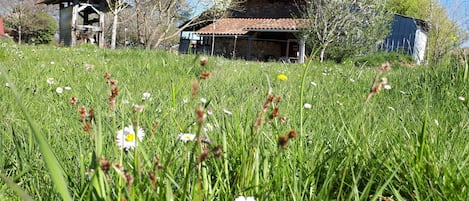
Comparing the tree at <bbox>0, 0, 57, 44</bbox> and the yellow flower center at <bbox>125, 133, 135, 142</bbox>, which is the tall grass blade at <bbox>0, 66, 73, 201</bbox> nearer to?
the yellow flower center at <bbox>125, 133, 135, 142</bbox>

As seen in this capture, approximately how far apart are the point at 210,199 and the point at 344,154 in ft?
1.45

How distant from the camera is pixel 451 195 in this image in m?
0.84

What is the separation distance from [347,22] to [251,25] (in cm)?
651

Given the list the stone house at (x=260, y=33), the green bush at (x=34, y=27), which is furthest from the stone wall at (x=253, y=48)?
the green bush at (x=34, y=27)

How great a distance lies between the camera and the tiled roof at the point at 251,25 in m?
20.4

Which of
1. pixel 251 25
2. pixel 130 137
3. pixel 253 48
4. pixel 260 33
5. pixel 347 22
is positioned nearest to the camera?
pixel 130 137

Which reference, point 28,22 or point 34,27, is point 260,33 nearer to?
point 34,27

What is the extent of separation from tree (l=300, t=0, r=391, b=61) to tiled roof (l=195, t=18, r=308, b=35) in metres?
1.45

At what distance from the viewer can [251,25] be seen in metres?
22.1

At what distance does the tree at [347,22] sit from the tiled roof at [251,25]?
1446mm

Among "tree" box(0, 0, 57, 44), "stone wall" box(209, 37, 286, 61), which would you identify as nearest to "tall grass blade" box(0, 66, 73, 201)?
"stone wall" box(209, 37, 286, 61)

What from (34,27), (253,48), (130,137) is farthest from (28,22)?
(130,137)

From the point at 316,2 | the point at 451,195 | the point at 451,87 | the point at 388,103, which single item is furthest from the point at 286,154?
the point at 316,2

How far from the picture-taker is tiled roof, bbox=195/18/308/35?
20384 mm
